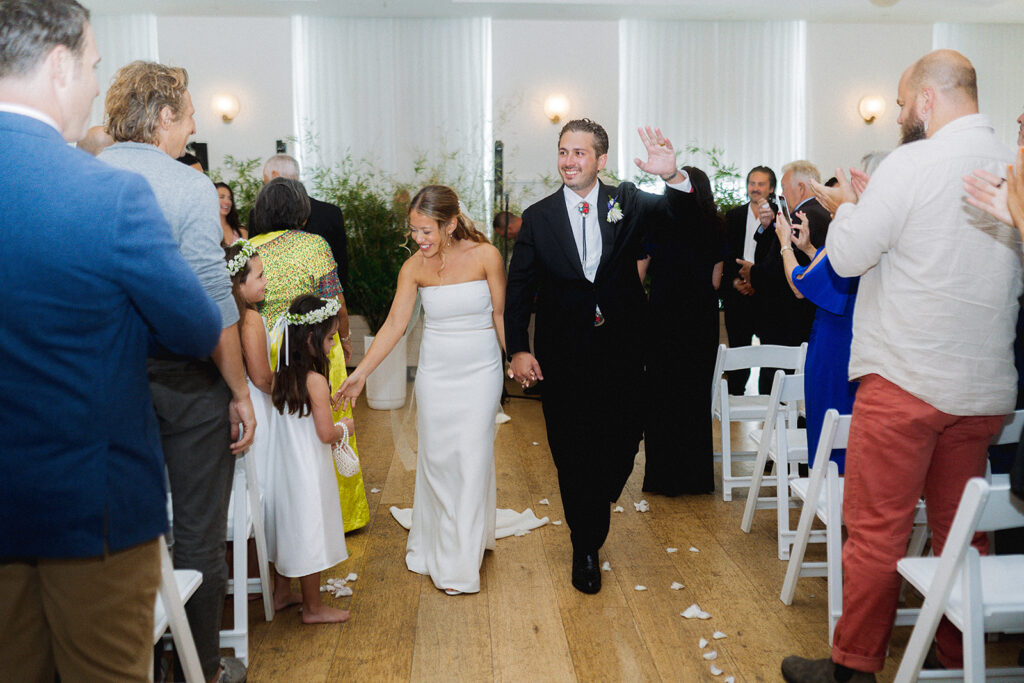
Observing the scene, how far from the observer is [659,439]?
438 centimetres

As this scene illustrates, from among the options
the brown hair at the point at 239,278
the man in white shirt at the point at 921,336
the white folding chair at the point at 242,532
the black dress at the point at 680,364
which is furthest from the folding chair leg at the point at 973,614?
the black dress at the point at 680,364

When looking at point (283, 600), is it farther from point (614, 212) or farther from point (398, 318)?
point (614, 212)

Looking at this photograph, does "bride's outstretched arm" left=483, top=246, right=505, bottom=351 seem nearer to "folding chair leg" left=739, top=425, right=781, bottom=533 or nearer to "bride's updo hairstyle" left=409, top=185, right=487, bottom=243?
"bride's updo hairstyle" left=409, top=185, right=487, bottom=243

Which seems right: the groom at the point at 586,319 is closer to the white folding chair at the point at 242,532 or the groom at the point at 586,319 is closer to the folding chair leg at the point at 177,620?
the white folding chair at the point at 242,532

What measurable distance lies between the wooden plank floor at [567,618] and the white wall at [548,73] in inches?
294

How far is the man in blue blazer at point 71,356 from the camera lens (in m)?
1.29

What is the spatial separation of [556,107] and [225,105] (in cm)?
426

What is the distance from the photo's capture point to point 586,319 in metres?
3.26

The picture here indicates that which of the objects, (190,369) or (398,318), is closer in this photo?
(190,369)

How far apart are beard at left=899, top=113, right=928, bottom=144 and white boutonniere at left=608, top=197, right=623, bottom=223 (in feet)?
3.56

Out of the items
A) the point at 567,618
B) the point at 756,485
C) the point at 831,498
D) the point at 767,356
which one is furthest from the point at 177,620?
the point at 767,356

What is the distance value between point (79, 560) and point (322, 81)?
1005 centimetres

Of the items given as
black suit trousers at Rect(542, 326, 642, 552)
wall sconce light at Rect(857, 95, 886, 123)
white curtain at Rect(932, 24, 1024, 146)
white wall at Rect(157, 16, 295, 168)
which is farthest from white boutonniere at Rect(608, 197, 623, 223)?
white curtain at Rect(932, 24, 1024, 146)

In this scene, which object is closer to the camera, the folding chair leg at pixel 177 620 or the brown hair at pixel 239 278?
the folding chair leg at pixel 177 620
